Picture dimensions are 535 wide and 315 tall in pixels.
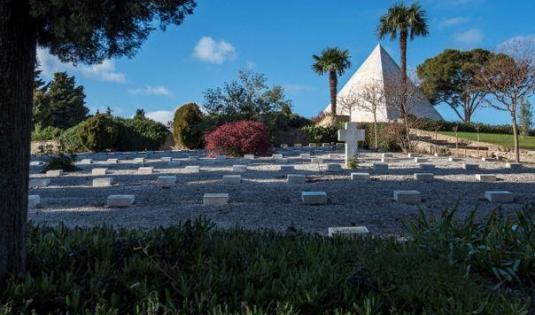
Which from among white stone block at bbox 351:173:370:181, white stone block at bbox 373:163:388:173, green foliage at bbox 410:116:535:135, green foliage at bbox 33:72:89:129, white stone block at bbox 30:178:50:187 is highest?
green foliage at bbox 33:72:89:129

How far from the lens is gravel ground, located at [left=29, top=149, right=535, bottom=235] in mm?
6602

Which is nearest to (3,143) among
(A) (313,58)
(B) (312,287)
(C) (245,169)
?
(B) (312,287)

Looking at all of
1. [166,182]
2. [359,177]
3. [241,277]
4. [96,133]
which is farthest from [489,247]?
[96,133]

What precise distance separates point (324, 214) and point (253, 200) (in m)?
1.51

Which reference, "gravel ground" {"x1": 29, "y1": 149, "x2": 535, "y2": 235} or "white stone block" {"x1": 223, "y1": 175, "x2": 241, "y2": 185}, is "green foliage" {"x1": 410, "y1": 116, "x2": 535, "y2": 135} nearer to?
"gravel ground" {"x1": 29, "y1": 149, "x2": 535, "y2": 235}

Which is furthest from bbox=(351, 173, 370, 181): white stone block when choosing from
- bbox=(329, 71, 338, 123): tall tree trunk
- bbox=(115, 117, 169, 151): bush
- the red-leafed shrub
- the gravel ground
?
bbox=(329, 71, 338, 123): tall tree trunk

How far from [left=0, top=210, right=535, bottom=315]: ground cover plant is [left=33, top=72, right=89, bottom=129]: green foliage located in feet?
134

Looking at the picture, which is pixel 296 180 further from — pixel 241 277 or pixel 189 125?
pixel 189 125

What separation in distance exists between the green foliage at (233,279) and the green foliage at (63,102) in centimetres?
4096

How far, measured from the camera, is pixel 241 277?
3.01m

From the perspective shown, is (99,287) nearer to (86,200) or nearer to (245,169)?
(86,200)

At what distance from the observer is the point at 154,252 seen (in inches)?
139

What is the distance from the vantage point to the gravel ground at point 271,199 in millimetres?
6602

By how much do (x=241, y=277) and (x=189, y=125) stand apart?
21478mm
